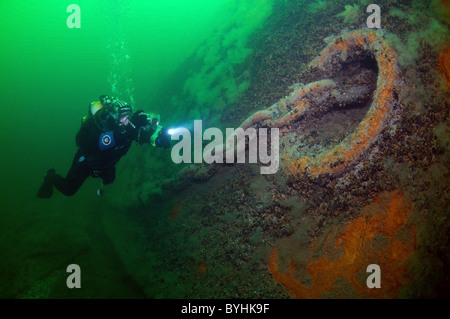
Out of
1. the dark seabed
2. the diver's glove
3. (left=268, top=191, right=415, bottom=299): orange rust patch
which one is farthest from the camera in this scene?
the diver's glove

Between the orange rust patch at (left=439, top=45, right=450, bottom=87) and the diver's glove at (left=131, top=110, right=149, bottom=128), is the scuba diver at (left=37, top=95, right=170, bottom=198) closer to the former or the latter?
the diver's glove at (left=131, top=110, right=149, bottom=128)

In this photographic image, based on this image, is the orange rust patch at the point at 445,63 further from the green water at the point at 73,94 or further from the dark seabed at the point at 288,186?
the green water at the point at 73,94

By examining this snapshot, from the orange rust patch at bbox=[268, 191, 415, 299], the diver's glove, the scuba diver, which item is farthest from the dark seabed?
the diver's glove

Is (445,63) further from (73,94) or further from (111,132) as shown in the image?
(73,94)

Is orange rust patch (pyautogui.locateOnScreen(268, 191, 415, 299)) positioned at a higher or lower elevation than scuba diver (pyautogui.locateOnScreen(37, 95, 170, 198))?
lower

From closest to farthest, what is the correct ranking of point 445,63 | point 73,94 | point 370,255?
point 370,255 < point 445,63 < point 73,94

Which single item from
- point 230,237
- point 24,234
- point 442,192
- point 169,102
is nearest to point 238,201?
point 230,237

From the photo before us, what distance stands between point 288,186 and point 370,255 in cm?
122

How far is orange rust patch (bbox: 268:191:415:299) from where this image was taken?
9.19 feet

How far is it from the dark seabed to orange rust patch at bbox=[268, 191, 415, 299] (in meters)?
0.01

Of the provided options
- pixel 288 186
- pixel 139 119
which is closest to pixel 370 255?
pixel 288 186

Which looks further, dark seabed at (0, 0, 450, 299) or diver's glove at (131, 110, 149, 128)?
diver's glove at (131, 110, 149, 128)

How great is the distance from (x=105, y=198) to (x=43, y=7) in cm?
6335

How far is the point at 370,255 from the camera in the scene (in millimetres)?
2881
